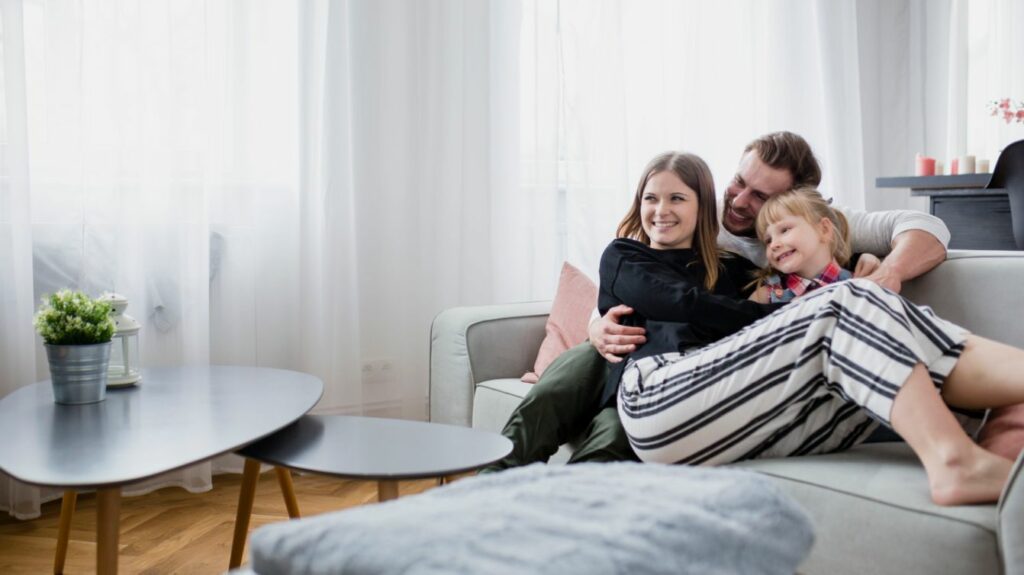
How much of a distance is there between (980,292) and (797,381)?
0.56m

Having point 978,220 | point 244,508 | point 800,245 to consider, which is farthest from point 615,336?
point 978,220

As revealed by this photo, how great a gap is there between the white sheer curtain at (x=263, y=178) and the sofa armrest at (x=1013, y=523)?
1961 millimetres

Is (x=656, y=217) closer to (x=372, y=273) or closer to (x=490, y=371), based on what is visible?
(x=490, y=371)

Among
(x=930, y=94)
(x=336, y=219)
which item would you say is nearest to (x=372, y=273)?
(x=336, y=219)

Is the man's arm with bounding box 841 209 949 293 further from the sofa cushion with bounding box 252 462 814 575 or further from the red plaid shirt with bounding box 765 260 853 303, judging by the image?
the sofa cushion with bounding box 252 462 814 575

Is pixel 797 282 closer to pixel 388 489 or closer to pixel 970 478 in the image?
pixel 970 478

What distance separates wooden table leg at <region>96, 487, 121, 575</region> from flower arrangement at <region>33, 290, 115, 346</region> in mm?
449

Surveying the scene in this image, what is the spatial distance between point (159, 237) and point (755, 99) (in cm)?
242

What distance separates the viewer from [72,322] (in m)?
1.55

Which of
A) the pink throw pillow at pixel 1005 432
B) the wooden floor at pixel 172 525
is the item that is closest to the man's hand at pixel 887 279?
the pink throw pillow at pixel 1005 432

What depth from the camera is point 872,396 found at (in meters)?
1.28

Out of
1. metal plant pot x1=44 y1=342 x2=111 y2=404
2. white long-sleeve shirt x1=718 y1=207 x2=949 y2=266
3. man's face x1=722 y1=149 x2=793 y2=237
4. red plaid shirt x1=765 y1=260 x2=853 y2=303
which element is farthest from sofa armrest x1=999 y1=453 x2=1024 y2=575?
metal plant pot x1=44 y1=342 x2=111 y2=404

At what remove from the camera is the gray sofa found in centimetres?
111

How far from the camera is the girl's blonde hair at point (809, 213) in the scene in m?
→ 1.79
